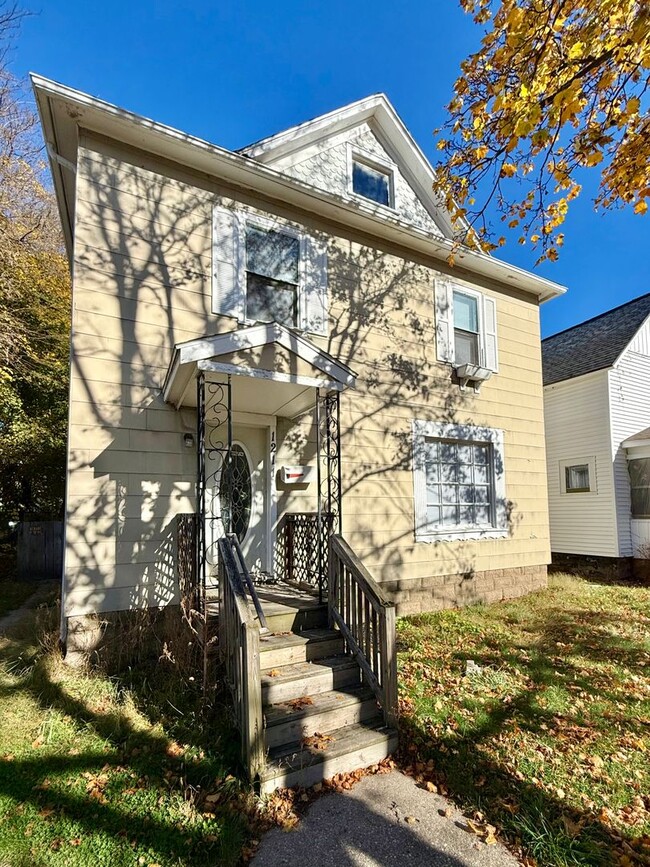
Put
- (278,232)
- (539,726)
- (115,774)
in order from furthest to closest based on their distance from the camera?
(278,232) < (539,726) < (115,774)

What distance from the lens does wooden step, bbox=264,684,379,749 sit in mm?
3402

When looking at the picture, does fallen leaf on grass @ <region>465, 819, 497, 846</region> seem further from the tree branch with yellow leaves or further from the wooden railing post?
the tree branch with yellow leaves

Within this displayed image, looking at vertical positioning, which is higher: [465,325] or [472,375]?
[465,325]

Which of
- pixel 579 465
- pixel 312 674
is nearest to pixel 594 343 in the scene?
pixel 579 465

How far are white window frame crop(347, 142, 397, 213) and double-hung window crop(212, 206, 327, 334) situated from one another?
1.34m

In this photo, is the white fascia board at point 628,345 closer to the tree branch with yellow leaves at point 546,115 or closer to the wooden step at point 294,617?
the tree branch with yellow leaves at point 546,115

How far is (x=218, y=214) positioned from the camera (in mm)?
5934

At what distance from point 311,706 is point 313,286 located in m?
5.31

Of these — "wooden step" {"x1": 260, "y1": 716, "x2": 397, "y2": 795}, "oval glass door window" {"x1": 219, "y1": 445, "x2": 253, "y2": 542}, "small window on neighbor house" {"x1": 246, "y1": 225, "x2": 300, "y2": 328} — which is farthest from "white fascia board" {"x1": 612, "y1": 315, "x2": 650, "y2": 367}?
"wooden step" {"x1": 260, "y1": 716, "x2": 397, "y2": 795}

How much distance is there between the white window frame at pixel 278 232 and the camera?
19.9ft

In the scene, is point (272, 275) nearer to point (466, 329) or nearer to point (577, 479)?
point (466, 329)

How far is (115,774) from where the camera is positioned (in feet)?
10.3

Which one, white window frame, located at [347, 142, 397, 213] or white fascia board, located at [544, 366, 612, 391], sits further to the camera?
white fascia board, located at [544, 366, 612, 391]

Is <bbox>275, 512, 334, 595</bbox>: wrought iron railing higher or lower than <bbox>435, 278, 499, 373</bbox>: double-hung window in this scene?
lower
